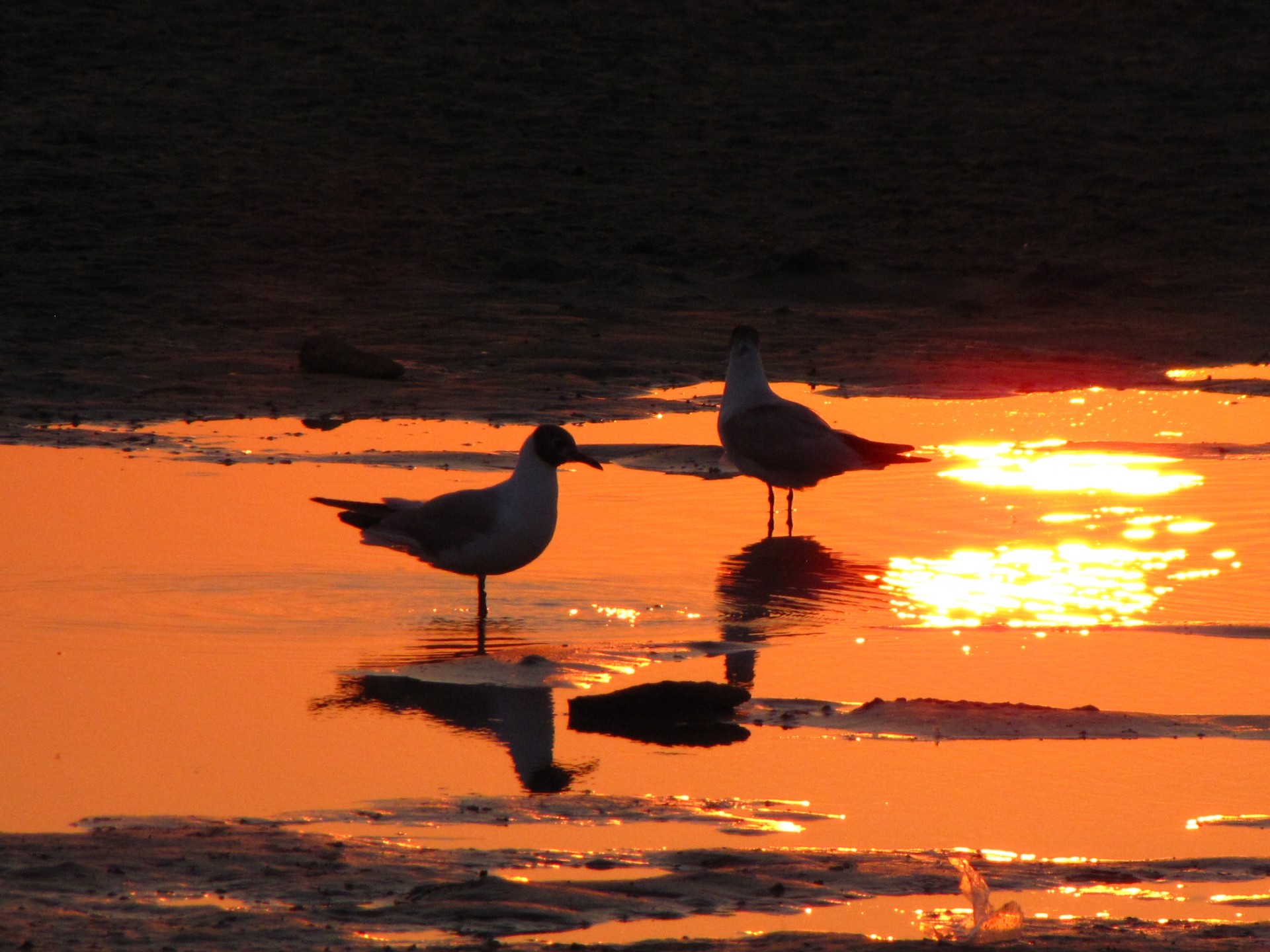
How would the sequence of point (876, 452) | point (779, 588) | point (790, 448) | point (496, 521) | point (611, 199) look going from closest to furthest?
point (496, 521)
point (779, 588)
point (790, 448)
point (876, 452)
point (611, 199)

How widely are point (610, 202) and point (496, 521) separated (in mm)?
13738

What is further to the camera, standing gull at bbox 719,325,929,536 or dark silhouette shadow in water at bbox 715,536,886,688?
standing gull at bbox 719,325,929,536

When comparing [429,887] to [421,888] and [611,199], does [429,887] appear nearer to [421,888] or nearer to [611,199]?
[421,888]

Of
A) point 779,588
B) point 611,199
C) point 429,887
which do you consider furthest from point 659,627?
point 611,199

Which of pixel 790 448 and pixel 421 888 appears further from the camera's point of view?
pixel 790 448

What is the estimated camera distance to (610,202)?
21.4m

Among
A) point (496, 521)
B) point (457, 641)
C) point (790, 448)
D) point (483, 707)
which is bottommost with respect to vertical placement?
point (483, 707)

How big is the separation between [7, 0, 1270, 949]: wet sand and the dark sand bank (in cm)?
6

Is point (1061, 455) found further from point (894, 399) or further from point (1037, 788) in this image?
point (1037, 788)

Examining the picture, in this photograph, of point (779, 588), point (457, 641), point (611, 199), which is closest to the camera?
point (457, 641)

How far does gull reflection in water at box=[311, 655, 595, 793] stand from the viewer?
6.14 meters

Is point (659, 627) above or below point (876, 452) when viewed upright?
below

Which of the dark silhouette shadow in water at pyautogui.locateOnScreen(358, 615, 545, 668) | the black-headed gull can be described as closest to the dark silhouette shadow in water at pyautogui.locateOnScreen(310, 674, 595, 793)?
the dark silhouette shadow in water at pyautogui.locateOnScreen(358, 615, 545, 668)

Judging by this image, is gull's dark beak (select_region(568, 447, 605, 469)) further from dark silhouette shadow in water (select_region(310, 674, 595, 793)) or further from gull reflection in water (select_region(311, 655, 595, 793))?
dark silhouette shadow in water (select_region(310, 674, 595, 793))
